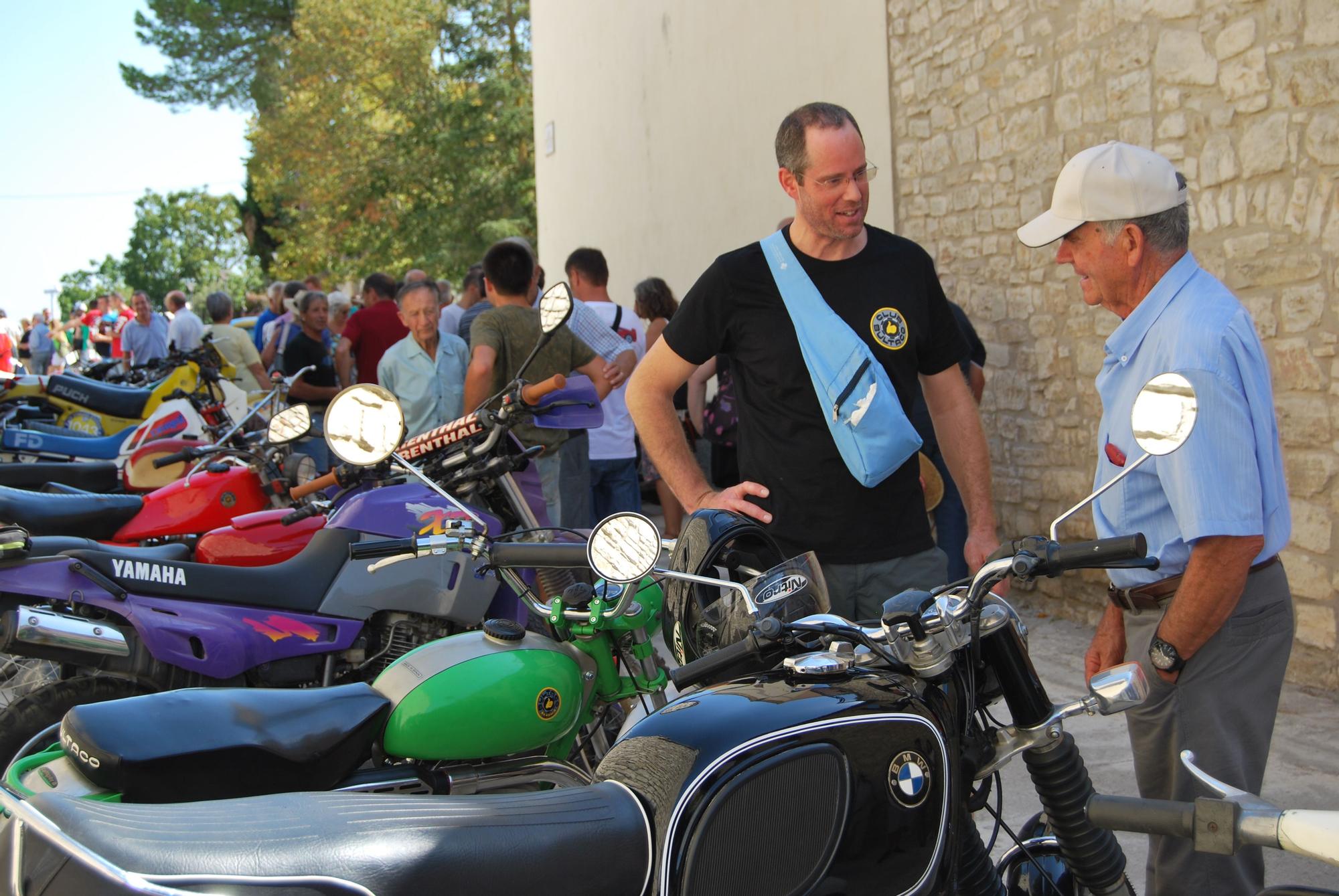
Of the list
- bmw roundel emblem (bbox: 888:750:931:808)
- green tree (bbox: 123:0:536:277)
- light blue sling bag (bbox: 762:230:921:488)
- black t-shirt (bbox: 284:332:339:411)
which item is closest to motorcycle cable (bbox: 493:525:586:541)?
light blue sling bag (bbox: 762:230:921:488)

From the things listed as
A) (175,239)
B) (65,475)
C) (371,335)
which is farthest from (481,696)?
(175,239)

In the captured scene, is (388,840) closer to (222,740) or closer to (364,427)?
(222,740)

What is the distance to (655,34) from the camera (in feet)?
40.1

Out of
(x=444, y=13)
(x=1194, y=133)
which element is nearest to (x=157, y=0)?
(x=444, y=13)

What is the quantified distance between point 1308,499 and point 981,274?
2.58 meters

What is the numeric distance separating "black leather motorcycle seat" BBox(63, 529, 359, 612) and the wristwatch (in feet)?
8.16

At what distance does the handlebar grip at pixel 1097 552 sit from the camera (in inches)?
68.3

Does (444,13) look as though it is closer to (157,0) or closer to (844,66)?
(157,0)

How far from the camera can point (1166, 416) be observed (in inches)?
71.4

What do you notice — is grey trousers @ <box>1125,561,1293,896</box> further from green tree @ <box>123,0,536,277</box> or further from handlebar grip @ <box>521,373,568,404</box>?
green tree @ <box>123,0,536,277</box>

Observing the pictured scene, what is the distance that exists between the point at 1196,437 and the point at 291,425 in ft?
13.2

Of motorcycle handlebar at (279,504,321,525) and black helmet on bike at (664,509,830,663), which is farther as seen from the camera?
motorcycle handlebar at (279,504,321,525)

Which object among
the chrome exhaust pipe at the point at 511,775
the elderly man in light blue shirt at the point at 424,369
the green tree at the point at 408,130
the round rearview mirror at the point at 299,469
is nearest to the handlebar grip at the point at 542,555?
the chrome exhaust pipe at the point at 511,775

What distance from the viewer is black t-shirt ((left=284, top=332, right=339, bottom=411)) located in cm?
1002
